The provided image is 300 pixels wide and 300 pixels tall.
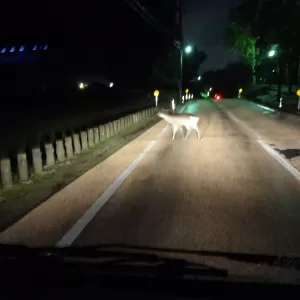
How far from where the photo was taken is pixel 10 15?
153 feet

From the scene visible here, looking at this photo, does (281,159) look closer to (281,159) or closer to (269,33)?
(281,159)

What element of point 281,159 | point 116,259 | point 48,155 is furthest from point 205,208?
point 281,159

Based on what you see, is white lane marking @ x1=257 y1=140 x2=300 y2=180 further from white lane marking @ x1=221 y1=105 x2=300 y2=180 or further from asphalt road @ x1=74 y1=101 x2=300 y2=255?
asphalt road @ x1=74 y1=101 x2=300 y2=255

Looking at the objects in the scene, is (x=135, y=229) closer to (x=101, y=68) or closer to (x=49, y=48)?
(x=49, y=48)

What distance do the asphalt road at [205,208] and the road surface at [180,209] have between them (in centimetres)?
1

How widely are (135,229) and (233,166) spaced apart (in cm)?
590

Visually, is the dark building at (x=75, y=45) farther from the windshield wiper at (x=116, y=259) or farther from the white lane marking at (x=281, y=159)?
the windshield wiper at (x=116, y=259)

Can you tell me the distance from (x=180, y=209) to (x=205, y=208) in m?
0.43

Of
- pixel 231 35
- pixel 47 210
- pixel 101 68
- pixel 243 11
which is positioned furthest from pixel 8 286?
pixel 231 35

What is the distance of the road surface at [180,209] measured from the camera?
5.92 m

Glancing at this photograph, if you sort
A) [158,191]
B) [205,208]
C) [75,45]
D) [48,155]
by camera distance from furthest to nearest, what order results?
[75,45] → [48,155] → [158,191] → [205,208]

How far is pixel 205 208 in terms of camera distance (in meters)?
7.49

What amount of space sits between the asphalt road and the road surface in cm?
1

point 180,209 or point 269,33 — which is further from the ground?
point 269,33
